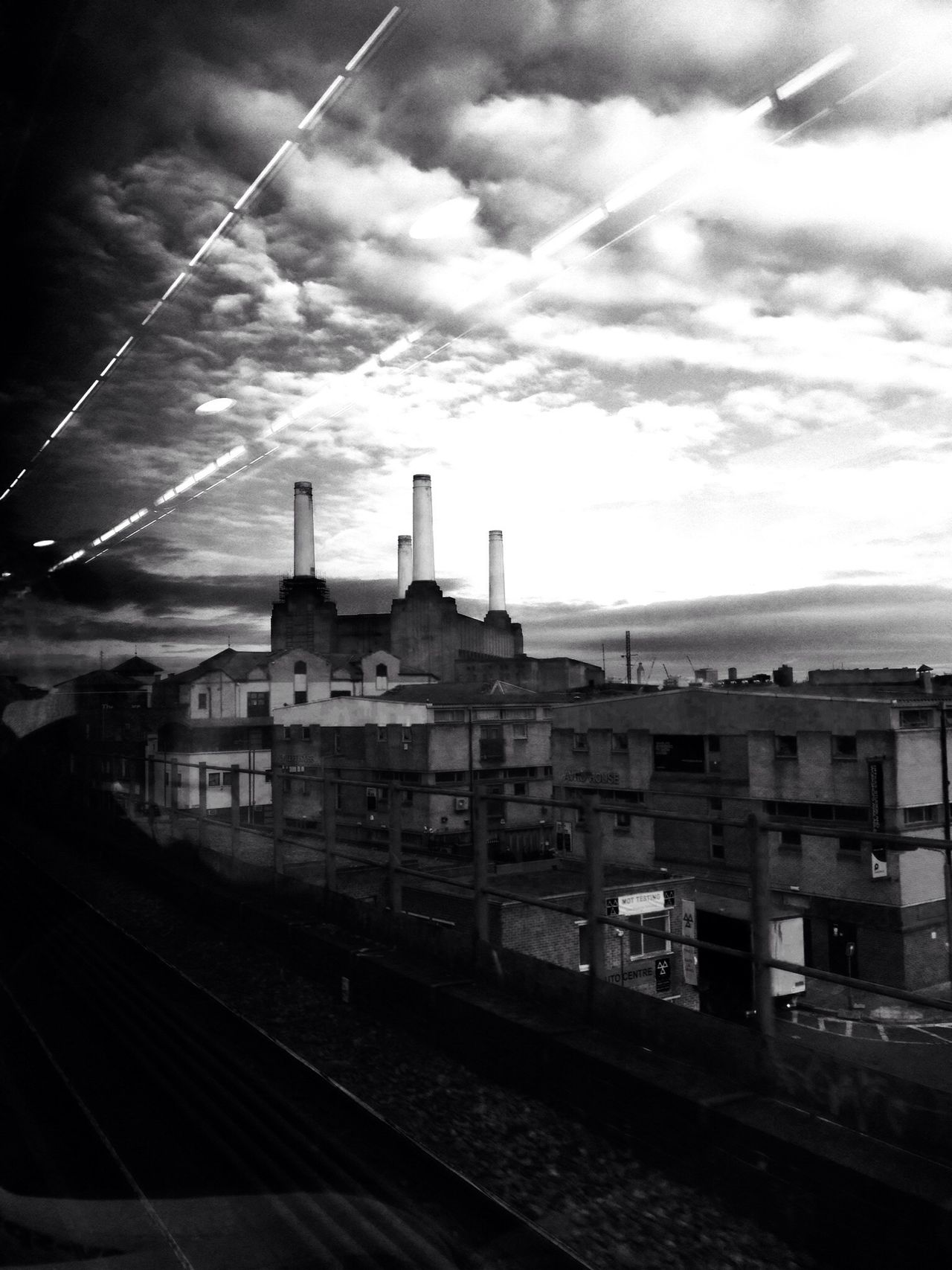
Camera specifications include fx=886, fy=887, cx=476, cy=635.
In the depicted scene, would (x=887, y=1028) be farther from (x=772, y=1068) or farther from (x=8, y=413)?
(x=8, y=413)

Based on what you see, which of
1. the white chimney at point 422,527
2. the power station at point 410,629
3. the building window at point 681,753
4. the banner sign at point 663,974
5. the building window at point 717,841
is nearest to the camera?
the building window at point 717,841

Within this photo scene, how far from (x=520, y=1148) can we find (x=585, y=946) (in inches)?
34.6

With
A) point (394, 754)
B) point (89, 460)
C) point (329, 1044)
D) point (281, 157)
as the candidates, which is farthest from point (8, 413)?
point (329, 1044)

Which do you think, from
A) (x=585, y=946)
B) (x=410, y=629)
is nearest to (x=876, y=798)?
(x=585, y=946)

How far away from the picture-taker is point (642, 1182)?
8.81 feet

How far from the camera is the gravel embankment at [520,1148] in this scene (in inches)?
91.6

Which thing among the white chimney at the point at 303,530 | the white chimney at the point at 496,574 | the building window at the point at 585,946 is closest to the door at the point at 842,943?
the building window at the point at 585,946

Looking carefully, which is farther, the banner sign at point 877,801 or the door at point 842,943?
the banner sign at point 877,801

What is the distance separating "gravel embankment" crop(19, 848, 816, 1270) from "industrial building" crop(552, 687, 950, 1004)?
0.69 meters

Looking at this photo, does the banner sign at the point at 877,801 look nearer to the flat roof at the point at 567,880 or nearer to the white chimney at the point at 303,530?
the flat roof at the point at 567,880

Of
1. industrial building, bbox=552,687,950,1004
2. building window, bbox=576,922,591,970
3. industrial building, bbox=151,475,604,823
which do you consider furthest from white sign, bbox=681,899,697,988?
industrial building, bbox=151,475,604,823

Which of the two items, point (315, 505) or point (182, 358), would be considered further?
point (315, 505)

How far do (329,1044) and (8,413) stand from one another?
10.9m

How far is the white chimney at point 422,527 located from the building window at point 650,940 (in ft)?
94.0
